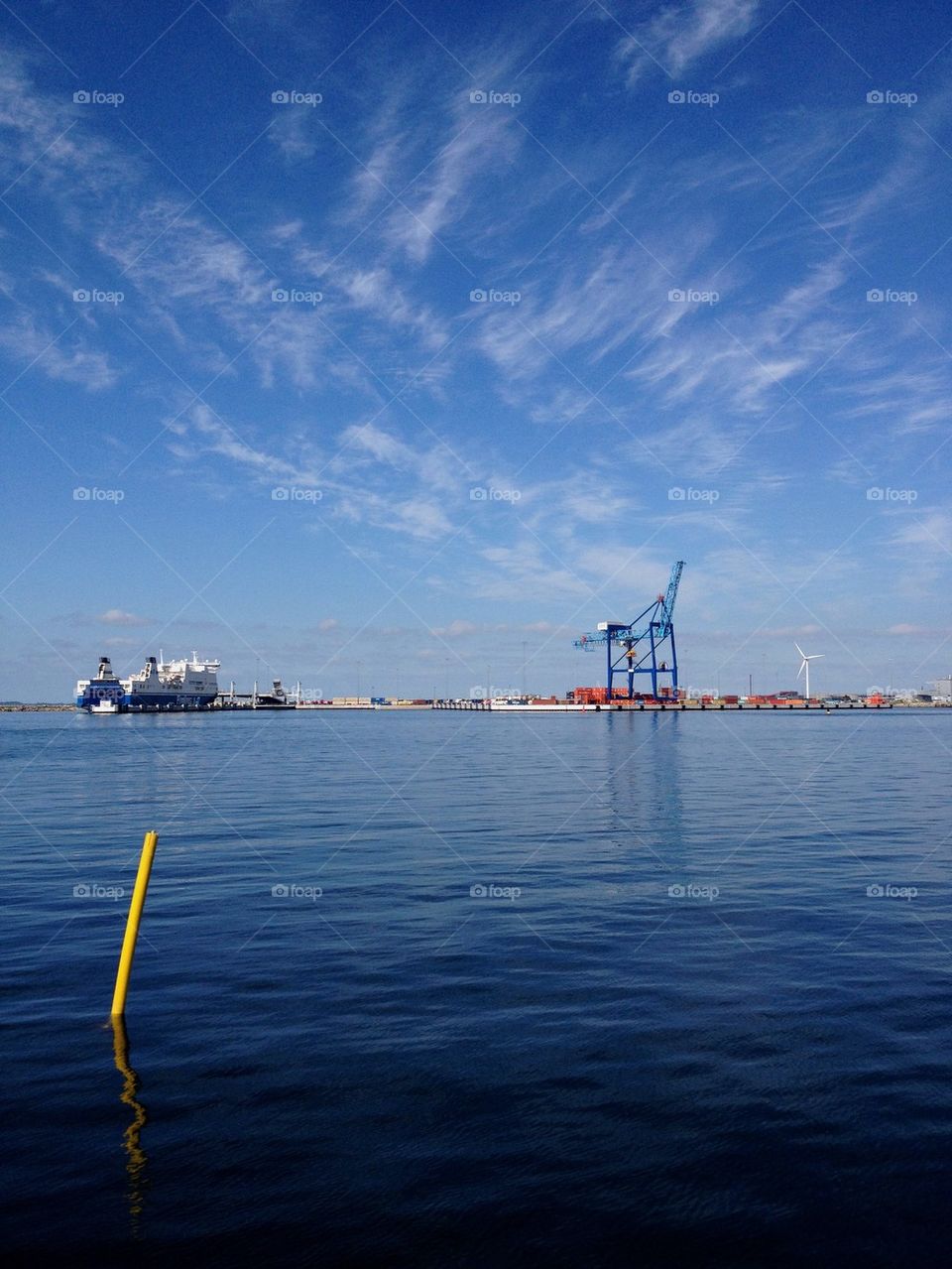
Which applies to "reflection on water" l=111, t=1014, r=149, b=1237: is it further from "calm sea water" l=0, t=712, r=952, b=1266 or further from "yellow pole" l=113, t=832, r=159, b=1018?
"yellow pole" l=113, t=832, r=159, b=1018

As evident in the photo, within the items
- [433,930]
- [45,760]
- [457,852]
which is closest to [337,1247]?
[433,930]

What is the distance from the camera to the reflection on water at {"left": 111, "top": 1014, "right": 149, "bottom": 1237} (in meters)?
8.14

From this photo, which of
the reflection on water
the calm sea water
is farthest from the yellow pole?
the calm sea water

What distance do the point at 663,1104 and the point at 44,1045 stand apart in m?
8.13

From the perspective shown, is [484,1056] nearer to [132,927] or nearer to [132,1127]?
[132,1127]

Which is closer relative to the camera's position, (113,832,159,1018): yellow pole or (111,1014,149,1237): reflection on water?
(111,1014,149,1237): reflection on water

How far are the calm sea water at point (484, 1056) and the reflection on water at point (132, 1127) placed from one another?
0.04 meters

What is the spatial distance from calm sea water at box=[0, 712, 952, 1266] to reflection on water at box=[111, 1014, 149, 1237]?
0.04 metres

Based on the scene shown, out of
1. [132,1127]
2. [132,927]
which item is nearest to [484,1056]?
[132,1127]

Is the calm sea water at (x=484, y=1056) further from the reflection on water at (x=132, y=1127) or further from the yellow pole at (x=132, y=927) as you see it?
the yellow pole at (x=132, y=927)

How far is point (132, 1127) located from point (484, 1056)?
14.0 feet

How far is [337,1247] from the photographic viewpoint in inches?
296

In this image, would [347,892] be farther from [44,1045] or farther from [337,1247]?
[337,1247]

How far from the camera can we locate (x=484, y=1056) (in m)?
11.3
